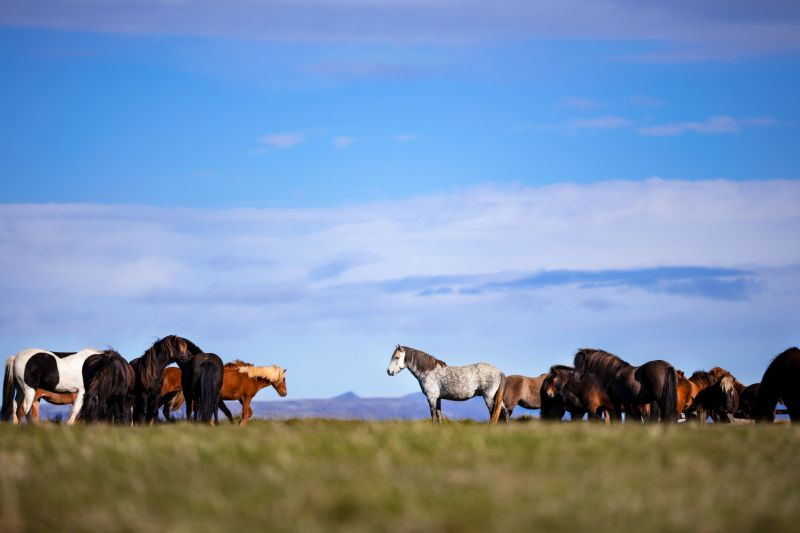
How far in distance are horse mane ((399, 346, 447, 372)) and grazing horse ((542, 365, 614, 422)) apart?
617 cm

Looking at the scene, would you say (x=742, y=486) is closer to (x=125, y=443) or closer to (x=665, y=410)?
(x=125, y=443)

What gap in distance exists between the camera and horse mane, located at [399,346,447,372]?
3161cm

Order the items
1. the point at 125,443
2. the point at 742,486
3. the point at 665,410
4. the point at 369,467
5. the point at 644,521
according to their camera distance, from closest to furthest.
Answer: the point at 644,521 < the point at 742,486 < the point at 369,467 < the point at 125,443 < the point at 665,410

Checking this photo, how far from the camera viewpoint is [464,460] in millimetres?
10469

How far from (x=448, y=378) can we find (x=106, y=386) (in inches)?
477

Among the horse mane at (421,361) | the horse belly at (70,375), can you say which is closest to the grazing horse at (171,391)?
the horse belly at (70,375)

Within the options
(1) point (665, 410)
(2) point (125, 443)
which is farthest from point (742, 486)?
(1) point (665, 410)

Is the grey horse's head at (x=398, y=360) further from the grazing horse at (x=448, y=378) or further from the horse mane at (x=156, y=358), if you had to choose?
the horse mane at (x=156, y=358)

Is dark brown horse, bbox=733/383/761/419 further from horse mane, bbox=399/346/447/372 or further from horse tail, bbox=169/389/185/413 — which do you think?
horse tail, bbox=169/389/185/413

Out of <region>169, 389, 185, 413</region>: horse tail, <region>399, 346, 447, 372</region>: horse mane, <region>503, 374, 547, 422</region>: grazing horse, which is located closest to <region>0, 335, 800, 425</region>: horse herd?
<region>169, 389, 185, 413</region>: horse tail

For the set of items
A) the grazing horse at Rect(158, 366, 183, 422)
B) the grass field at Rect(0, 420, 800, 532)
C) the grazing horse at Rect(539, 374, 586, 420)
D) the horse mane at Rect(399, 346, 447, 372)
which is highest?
the horse mane at Rect(399, 346, 447, 372)

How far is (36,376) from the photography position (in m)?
24.9

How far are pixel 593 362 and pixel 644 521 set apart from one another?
705 inches

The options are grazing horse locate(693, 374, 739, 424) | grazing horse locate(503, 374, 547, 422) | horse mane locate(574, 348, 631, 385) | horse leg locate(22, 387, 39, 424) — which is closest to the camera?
horse leg locate(22, 387, 39, 424)
